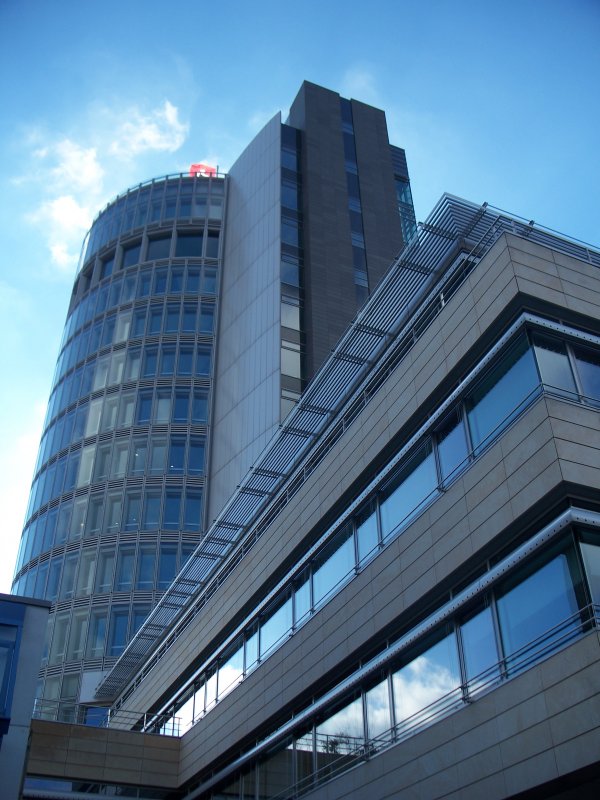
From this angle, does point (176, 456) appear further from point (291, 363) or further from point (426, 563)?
point (426, 563)

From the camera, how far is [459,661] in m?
15.4

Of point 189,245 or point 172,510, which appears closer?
point 172,510

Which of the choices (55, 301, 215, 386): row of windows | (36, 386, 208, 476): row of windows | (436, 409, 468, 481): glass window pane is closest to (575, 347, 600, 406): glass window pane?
(436, 409, 468, 481): glass window pane

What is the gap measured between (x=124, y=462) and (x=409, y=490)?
119 feet

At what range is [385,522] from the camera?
1947 centimetres

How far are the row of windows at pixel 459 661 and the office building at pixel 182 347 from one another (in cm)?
2411

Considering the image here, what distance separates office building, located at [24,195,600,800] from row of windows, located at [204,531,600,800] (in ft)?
0.13

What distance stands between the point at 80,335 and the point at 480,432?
48399 mm

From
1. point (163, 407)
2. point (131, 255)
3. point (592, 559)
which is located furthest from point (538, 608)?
point (131, 255)

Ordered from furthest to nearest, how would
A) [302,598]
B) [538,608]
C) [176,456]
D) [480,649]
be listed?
[176,456], [302,598], [480,649], [538,608]

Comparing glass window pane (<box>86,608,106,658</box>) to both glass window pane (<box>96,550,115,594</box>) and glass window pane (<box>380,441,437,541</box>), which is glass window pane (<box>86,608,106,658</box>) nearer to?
glass window pane (<box>96,550,115,594</box>)

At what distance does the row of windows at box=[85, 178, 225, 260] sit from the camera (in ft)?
204

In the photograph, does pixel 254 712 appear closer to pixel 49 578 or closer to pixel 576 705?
pixel 576 705

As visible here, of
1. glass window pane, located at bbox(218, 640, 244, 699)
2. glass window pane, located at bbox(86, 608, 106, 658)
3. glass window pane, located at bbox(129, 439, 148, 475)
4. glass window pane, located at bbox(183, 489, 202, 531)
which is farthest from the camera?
glass window pane, located at bbox(129, 439, 148, 475)
